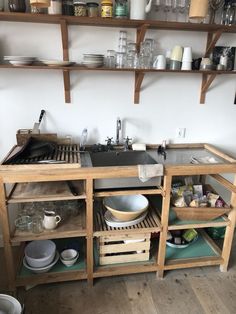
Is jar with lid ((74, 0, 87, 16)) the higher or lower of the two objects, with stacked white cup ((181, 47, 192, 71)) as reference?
higher

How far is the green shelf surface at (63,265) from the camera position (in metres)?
1.85

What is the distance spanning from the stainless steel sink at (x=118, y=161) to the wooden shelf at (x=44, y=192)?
0.16 meters

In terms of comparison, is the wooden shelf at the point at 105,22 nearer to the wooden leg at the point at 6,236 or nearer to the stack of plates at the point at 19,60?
the stack of plates at the point at 19,60

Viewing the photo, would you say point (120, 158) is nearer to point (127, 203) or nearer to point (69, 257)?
point (127, 203)

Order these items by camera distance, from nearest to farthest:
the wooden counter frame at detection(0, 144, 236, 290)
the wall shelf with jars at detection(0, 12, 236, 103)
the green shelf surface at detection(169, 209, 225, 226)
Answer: the wooden counter frame at detection(0, 144, 236, 290)
the wall shelf with jars at detection(0, 12, 236, 103)
the green shelf surface at detection(169, 209, 225, 226)

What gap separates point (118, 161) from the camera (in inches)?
81.7

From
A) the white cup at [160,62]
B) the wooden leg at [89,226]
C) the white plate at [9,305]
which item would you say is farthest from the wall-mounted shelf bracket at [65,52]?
the white plate at [9,305]

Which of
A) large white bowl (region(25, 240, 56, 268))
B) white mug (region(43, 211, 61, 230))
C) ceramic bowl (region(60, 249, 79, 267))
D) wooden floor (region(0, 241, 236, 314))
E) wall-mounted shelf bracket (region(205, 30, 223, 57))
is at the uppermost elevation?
wall-mounted shelf bracket (region(205, 30, 223, 57))

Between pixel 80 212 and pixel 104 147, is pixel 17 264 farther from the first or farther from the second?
pixel 104 147

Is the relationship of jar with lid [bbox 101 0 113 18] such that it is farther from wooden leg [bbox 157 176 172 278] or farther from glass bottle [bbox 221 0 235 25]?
wooden leg [bbox 157 176 172 278]

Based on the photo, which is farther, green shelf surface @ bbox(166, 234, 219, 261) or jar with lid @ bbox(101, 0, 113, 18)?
green shelf surface @ bbox(166, 234, 219, 261)

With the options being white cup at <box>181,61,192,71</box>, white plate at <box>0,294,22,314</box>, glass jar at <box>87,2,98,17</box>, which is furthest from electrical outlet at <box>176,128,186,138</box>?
white plate at <box>0,294,22,314</box>

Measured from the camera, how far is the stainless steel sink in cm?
172

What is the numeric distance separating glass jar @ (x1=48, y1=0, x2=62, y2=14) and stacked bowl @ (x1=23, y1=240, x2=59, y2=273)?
1525mm
